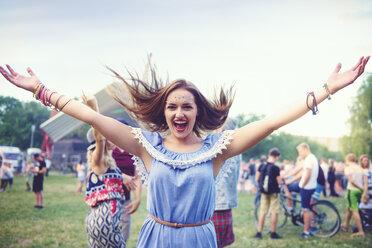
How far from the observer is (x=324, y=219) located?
7562mm

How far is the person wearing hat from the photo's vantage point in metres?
3.26

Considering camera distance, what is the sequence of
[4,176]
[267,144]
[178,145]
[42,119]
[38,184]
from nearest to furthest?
[178,145]
[38,184]
[4,176]
[42,119]
[267,144]

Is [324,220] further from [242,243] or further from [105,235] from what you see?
[105,235]

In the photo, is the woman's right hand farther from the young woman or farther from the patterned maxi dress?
the patterned maxi dress

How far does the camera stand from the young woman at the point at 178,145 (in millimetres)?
2092

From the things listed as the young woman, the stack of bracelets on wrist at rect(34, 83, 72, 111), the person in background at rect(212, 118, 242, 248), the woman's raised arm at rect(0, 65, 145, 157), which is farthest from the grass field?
the stack of bracelets on wrist at rect(34, 83, 72, 111)

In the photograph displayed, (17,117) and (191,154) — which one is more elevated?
(17,117)

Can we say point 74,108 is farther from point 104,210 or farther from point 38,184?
point 38,184

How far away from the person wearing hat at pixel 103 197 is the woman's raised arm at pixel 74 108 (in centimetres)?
78

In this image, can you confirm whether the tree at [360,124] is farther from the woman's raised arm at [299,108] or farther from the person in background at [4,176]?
the woman's raised arm at [299,108]

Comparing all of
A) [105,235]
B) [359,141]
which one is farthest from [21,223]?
[359,141]

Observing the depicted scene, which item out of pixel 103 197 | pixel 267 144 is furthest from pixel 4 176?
pixel 267 144

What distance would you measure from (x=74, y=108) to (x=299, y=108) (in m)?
1.62

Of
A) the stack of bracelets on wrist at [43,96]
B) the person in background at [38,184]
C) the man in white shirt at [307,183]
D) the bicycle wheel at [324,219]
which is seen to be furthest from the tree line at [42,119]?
the stack of bracelets on wrist at [43,96]
